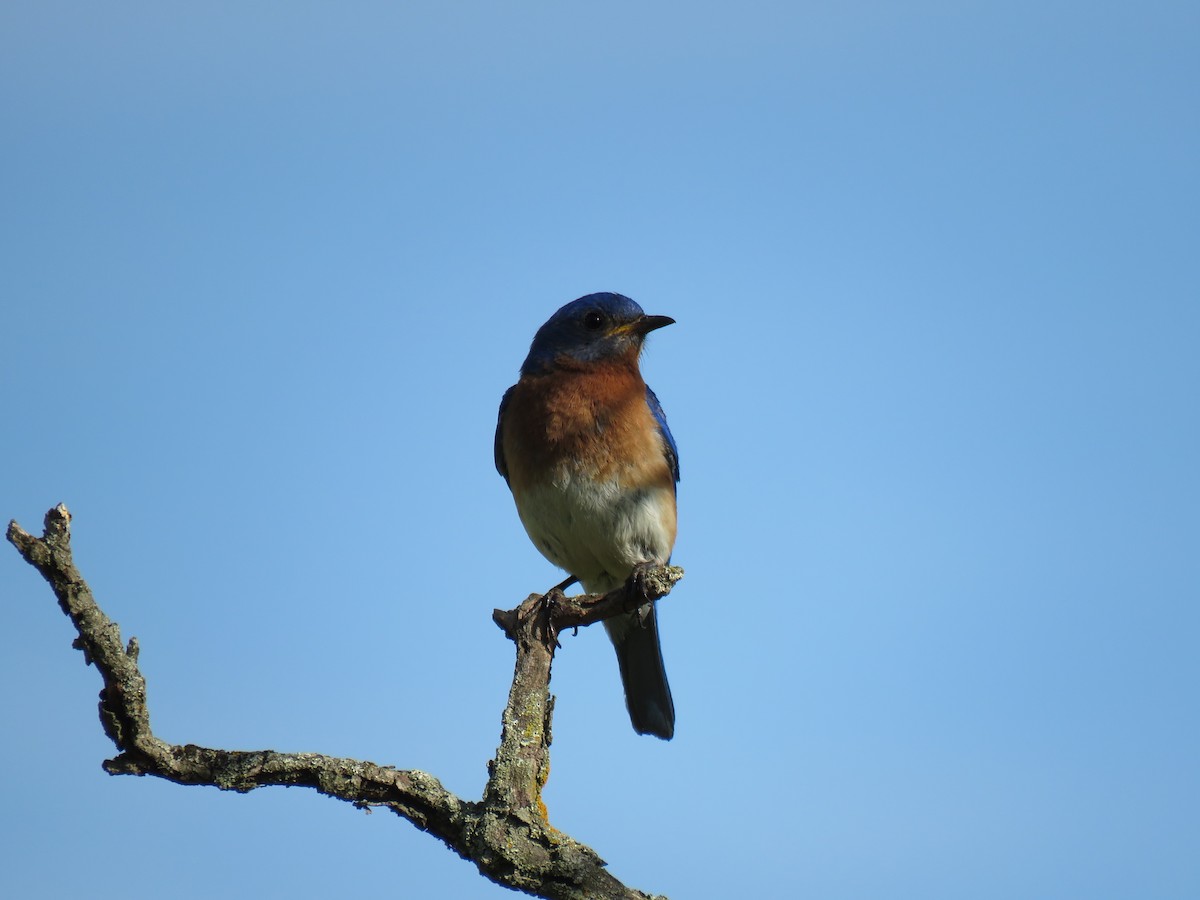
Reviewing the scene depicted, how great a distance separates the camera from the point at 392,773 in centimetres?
473

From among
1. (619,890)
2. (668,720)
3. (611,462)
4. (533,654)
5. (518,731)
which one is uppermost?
(611,462)

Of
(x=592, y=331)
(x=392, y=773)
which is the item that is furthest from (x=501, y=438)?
(x=392, y=773)

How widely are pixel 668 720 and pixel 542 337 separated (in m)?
2.87

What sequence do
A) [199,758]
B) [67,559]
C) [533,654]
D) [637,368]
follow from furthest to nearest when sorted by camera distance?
[637,368]
[533,654]
[199,758]
[67,559]

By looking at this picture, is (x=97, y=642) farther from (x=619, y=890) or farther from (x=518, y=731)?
(x=619, y=890)

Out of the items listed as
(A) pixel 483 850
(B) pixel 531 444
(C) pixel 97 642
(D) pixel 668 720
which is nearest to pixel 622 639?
(D) pixel 668 720

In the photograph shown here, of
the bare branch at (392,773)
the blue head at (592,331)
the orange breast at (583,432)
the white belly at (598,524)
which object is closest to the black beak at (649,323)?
the blue head at (592,331)

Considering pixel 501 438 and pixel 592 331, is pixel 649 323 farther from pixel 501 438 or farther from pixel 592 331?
pixel 501 438

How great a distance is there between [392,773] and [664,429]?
164 inches

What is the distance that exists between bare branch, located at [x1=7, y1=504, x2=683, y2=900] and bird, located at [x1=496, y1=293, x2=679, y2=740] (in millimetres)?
2240

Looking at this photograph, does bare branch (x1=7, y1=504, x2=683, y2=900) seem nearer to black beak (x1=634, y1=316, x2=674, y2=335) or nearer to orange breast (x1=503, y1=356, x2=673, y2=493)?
orange breast (x1=503, y1=356, x2=673, y2=493)

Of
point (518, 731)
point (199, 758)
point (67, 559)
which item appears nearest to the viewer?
point (67, 559)

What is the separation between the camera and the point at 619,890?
4.70 m

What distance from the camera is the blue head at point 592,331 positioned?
8.31m
